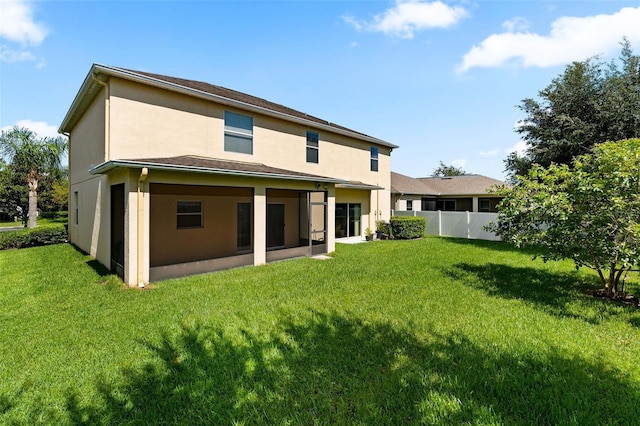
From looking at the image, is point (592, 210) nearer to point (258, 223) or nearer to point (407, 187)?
point (258, 223)

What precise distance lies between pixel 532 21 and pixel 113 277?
14344 millimetres

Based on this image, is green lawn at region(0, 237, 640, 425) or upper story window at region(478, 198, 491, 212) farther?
upper story window at region(478, 198, 491, 212)

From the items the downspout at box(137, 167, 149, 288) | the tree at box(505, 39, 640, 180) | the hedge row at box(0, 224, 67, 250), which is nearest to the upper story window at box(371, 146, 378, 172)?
the tree at box(505, 39, 640, 180)

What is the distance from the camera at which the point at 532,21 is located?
29.1 ft

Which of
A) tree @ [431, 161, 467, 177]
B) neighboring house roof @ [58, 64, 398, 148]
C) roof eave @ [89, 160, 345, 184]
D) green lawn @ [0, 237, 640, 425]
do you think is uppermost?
tree @ [431, 161, 467, 177]

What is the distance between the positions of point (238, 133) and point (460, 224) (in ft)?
47.9

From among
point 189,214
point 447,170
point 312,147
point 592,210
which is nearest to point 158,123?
point 189,214

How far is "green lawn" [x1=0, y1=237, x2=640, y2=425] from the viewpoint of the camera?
2.94 m

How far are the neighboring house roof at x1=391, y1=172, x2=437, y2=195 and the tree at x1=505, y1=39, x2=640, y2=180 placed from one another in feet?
27.1

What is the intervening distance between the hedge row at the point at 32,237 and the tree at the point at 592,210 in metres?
19.8

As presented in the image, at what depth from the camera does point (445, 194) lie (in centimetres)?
2619

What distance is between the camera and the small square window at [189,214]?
11.2 meters

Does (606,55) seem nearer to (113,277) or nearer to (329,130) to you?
(329,130)

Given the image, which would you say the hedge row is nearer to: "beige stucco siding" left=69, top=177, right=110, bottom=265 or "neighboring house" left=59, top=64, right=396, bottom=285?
"neighboring house" left=59, top=64, right=396, bottom=285
